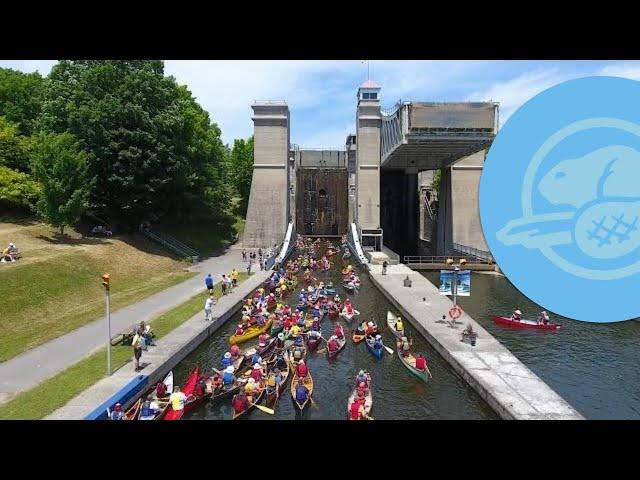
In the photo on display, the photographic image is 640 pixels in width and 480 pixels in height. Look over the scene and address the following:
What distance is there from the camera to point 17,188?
123 feet

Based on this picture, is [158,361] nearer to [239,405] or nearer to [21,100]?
[239,405]

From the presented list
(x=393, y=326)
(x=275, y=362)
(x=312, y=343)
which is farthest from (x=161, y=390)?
(x=393, y=326)

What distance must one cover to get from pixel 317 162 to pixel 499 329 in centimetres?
6557

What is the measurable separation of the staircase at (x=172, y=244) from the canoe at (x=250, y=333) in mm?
20540

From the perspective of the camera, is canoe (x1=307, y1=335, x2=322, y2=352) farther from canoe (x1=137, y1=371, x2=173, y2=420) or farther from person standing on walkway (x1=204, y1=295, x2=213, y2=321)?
canoe (x1=137, y1=371, x2=173, y2=420)

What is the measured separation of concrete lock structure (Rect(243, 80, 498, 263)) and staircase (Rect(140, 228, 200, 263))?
11462mm

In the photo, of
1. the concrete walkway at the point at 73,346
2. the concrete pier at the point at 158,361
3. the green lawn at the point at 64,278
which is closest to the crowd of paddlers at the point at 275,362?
the concrete pier at the point at 158,361

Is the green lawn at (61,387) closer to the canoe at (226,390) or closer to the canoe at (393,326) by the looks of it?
the canoe at (226,390)

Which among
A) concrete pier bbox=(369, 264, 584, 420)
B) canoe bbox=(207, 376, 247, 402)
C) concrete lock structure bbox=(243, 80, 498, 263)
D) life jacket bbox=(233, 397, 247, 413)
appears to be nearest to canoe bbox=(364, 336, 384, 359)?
concrete pier bbox=(369, 264, 584, 420)

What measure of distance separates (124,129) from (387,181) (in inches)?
1658

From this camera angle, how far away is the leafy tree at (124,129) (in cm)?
4050

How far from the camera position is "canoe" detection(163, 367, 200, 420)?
1534 cm

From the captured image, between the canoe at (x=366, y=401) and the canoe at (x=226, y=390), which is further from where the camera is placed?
the canoe at (x=226, y=390)
